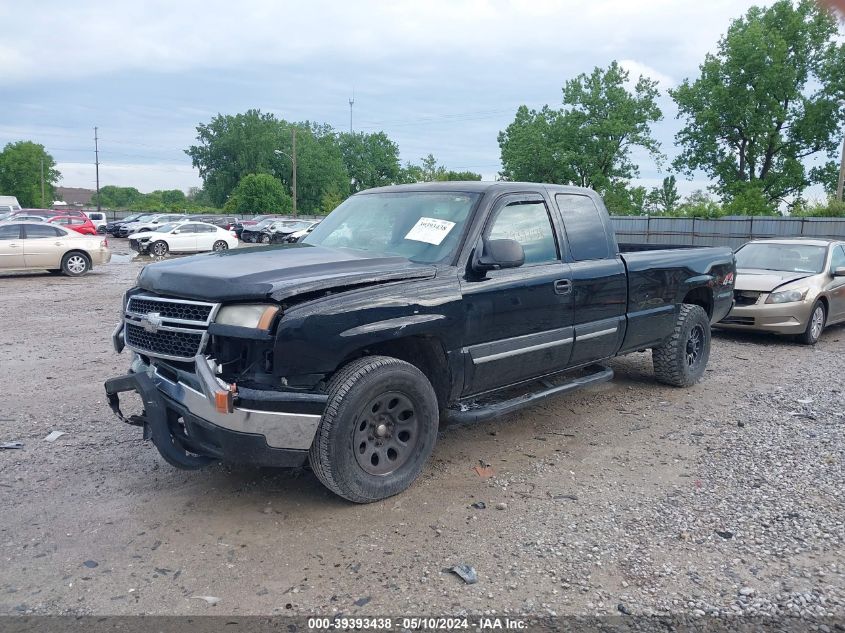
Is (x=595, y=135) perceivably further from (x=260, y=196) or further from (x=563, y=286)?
(x=563, y=286)

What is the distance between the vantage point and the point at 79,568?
344 centimetres

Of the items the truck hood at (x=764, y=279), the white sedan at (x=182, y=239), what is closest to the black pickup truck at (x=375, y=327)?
the truck hood at (x=764, y=279)

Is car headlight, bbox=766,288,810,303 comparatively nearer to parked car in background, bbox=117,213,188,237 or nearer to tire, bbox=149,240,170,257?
tire, bbox=149,240,170,257

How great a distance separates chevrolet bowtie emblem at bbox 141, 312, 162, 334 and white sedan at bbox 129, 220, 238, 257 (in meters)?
23.8

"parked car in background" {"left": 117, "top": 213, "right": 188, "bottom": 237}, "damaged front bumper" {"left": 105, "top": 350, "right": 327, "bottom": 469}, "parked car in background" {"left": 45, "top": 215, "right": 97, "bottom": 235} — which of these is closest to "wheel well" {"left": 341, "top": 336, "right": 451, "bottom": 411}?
"damaged front bumper" {"left": 105, "top": 350, "right": 327, "bottom": 469}

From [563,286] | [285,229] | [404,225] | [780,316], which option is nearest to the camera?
[404,225]

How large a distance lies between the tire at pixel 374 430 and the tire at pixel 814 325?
7.44m

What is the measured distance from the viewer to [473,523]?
13.1ft

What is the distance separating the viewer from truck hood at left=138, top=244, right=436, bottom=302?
3.80m

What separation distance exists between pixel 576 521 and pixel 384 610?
4.58 feet

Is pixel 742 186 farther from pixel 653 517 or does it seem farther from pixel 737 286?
pixel 653 517

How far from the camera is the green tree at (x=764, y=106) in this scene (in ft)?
144

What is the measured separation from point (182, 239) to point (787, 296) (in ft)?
77.6

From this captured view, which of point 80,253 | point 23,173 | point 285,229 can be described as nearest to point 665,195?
point 285,229
